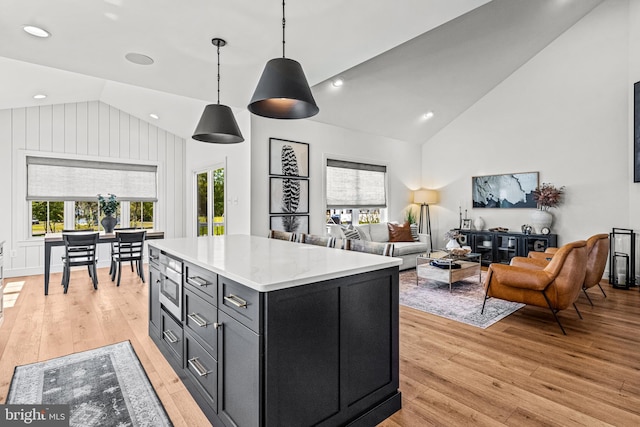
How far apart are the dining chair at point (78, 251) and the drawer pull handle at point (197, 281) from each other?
3.51 m

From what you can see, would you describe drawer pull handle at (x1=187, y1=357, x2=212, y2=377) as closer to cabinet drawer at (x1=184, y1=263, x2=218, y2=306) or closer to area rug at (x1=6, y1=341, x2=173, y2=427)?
area rug at (x1=6, y1=341, x2=173, y2=427)

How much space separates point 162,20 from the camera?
2.62 metres

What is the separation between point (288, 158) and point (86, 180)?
392cm

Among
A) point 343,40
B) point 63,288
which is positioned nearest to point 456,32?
point 343,40

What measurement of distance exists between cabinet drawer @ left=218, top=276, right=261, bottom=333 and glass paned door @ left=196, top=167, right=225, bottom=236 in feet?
14.2

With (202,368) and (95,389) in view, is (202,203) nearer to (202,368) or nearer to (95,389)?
(95,389)

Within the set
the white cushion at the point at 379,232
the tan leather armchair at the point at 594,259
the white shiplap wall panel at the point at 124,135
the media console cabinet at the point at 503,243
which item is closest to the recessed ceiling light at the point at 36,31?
the white shiplap wall panel at the point at 124,135

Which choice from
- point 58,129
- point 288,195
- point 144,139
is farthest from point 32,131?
point 288,195

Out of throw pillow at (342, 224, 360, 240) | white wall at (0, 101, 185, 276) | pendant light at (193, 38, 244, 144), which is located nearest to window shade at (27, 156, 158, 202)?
white wall at (0, 101, 185, 276)

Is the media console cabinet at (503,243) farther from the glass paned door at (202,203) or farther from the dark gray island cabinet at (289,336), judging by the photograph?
the glass paned door at (202,203)

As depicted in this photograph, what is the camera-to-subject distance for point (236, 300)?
5.17 ft

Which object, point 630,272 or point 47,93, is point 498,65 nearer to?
point 630,272

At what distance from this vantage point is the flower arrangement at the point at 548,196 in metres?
5.65

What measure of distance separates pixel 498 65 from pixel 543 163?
1.91m
